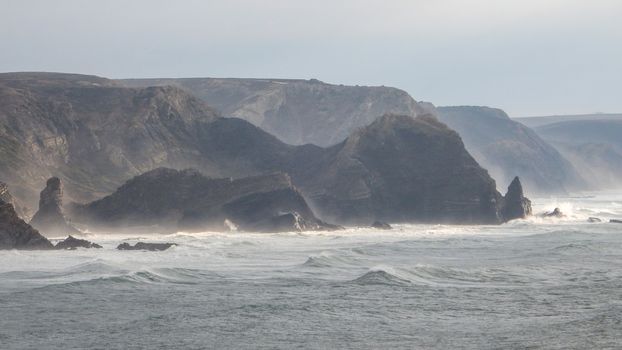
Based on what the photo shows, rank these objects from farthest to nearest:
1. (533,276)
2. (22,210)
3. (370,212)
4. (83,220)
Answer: (370,212)
(83,220)
(22,210)
(533,276)

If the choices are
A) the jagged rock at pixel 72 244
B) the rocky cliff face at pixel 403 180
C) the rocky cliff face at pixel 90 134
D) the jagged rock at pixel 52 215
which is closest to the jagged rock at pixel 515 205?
the rocky cliff face at pixel 403 180

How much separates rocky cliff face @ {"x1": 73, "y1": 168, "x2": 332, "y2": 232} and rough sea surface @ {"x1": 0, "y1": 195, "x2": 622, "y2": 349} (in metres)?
29.3

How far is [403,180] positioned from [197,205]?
1180 inches

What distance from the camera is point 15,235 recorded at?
6156 centimetres

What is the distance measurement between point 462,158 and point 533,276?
2822 inches

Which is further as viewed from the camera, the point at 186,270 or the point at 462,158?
the point at 462,158

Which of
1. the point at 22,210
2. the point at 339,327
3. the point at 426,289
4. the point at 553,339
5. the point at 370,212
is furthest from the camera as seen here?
the point at 370,212

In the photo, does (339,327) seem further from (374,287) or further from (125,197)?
(125,197)

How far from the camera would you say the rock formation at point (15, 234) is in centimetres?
6084

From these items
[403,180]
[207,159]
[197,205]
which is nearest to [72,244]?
[197,205]

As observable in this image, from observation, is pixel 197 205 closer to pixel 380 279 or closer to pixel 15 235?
pixel 15 235

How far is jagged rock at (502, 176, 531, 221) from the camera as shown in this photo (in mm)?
114125

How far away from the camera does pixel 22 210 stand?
273 feet

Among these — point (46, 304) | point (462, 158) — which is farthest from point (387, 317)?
point (462, 158)
